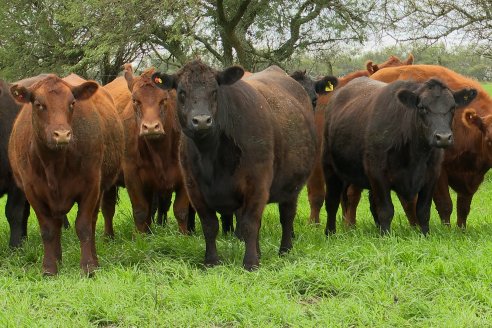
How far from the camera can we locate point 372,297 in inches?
230

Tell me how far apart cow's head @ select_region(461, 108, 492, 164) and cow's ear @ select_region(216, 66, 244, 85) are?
331 cm

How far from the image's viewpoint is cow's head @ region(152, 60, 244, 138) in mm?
6820

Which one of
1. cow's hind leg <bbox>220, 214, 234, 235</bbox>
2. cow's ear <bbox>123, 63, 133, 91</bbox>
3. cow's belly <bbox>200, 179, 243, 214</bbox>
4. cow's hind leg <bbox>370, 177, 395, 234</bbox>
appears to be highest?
cow's ear <bbox>123, 63, 133, 91</bbox>

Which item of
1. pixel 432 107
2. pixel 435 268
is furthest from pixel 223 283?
pixel 432 107

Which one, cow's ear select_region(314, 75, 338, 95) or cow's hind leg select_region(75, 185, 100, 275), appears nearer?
cow's hind leg select_region(75, 185, 100, 275)

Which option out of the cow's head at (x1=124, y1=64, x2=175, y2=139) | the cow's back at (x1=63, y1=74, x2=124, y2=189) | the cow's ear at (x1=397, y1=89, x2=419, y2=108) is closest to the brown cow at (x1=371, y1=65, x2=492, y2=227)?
the cow's ear at (x1=397, y1=89, x2=419, y2=108)

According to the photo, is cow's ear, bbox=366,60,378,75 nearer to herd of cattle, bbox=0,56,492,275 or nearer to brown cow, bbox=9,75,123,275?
herd of cattle, bbox=0,56,492,275

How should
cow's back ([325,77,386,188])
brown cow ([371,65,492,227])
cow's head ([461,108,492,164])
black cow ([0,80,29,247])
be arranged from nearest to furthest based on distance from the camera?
black cow ([0,80,29,247]) < cow's back ([325,77,386,188]) < cow's head ([461,108,492,164]) < brown cow ([371,65,492,227])

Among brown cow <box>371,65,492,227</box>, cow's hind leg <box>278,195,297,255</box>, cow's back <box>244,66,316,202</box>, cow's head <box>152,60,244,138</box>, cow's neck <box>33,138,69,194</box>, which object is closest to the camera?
cow's head <box>152,60,244,138</box>

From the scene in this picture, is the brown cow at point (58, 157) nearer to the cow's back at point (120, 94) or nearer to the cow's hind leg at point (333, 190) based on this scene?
the cow's back at point (120, 94)

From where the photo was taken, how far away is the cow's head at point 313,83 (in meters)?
11.4

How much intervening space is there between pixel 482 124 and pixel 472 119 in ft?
0.58

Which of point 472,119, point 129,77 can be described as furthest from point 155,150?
point 472,119

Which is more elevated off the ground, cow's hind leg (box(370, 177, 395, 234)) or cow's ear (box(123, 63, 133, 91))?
cow's ear (box(123, 63, 133, 91))
